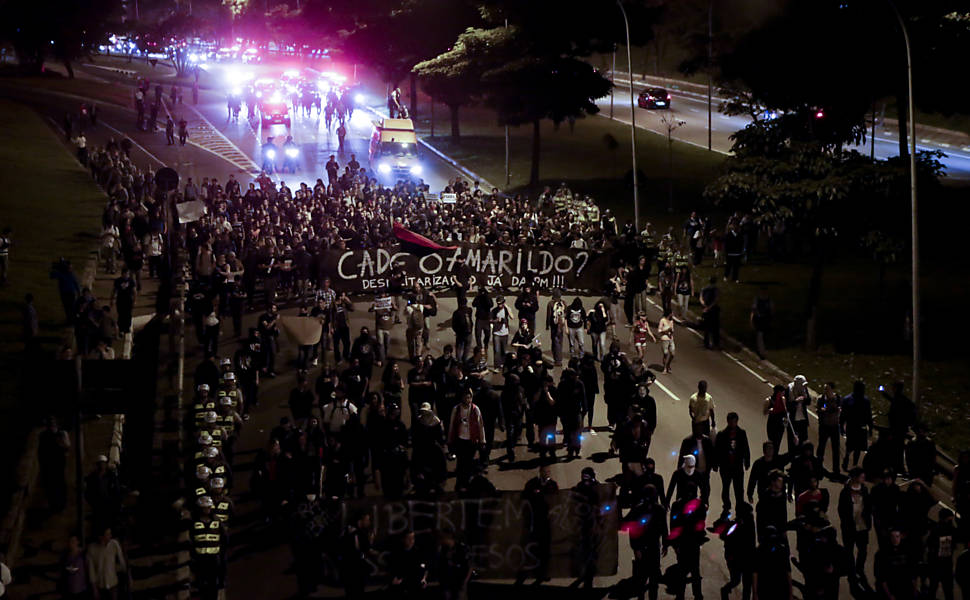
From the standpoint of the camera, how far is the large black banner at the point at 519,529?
15.9 m

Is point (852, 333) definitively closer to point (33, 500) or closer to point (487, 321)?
point (487, 321)

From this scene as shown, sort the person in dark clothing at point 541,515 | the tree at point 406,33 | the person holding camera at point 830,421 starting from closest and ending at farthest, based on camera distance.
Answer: the person in dark clothing at point 541,515
the person holding camera at point 830,421
the tree at point 406,33

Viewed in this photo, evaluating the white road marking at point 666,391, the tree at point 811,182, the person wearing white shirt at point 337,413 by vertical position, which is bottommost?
the white road marking at point 666,391

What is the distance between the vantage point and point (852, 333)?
102 feet

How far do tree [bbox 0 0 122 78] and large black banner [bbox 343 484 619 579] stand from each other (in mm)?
78997

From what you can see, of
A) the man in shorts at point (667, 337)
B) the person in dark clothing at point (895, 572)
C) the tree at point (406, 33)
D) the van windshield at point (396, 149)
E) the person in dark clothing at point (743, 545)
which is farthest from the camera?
the tree at point (406, 33)

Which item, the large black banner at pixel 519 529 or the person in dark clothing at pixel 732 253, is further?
the person in dark clothing at pixel 732 253

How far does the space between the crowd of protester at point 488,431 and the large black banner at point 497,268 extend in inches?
17.2

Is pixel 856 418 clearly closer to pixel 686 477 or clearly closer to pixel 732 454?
pixel 732 454

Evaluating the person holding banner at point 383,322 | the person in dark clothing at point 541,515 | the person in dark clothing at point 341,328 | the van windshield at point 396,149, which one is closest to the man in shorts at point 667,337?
the person holding banner at point 383,322

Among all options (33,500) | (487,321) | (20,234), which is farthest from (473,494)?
(20,234)

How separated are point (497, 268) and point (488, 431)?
9.13 metres

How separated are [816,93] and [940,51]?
14.3 feet

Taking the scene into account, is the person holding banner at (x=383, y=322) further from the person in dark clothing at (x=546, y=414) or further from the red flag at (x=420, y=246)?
the person in dark clothing at (x=546, y=414)
